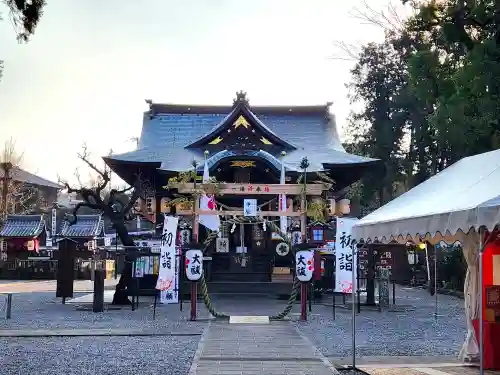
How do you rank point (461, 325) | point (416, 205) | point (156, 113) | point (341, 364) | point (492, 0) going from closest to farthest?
point (416, 205) → point (341, 364) → point (492, 0) → point (461, 325) → point (156, 113)

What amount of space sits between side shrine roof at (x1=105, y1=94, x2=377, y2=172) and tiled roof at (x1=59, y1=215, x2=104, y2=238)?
13.4 m

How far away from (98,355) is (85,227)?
97.9 ft

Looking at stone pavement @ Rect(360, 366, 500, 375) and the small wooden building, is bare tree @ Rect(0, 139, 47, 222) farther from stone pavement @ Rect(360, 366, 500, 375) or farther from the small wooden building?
stone pavement @ Rect(360, 366, 500, 375)

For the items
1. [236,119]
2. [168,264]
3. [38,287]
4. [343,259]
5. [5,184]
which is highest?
[236,119]

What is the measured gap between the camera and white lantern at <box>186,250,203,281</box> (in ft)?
47.2

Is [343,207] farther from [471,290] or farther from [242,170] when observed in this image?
[471,290]

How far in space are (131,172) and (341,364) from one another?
51.9 ft

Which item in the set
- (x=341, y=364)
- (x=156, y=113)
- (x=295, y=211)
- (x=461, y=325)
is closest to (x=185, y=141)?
(x=156, y=113)

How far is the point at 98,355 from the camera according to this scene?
31.6 feet

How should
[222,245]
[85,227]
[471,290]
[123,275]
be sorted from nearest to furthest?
[471,290]
[123,275]
[222,245]
[85,227]

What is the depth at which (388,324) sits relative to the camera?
14156 millimetres

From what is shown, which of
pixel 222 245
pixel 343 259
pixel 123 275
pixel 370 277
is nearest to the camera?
pixel 343 259

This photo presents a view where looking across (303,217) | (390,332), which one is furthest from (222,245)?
(390,332)

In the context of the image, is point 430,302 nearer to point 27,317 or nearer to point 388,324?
point 388,324
